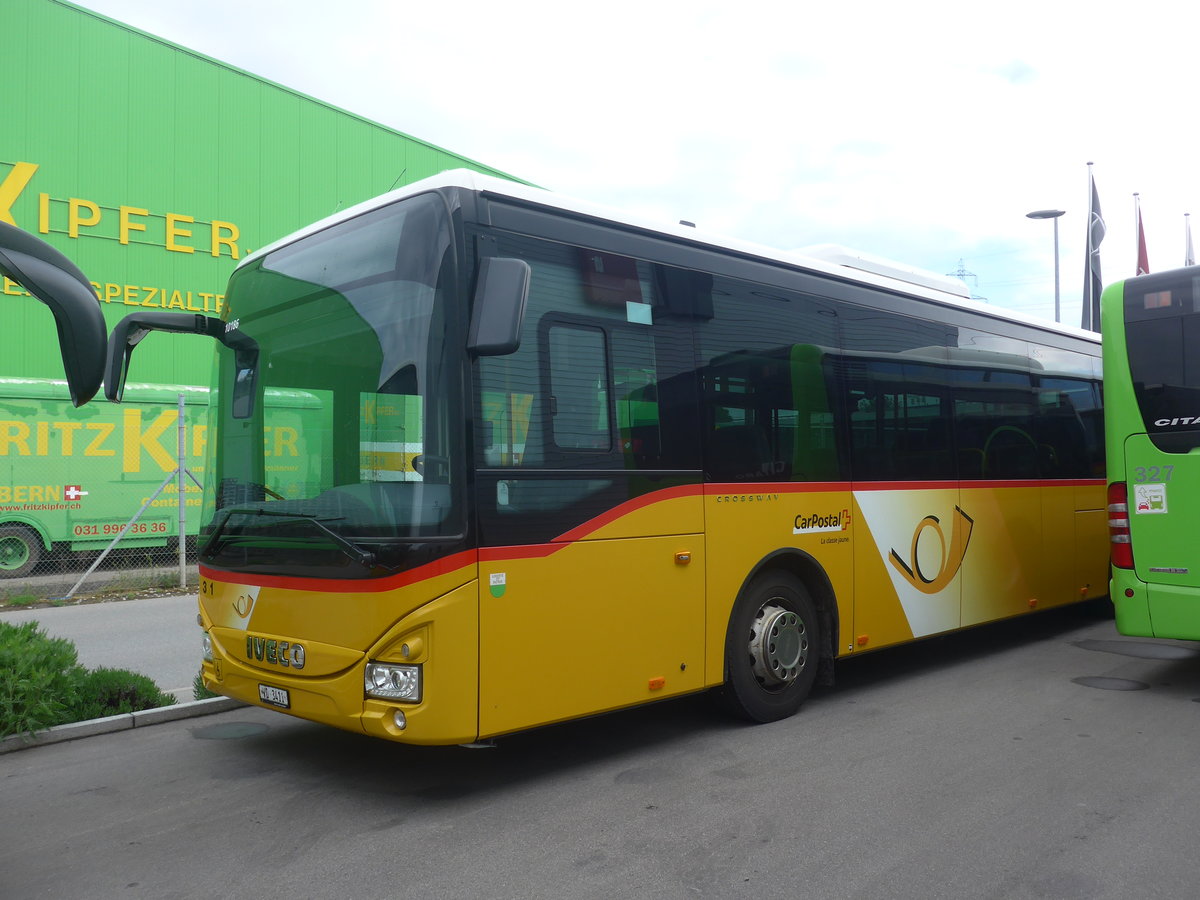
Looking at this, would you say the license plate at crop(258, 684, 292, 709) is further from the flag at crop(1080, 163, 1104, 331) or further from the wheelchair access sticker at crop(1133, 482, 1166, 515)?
the flag at crop(1080, 163, 1104, 331)

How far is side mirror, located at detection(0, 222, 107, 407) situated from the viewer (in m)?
3.31

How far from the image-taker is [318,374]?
18.2ft

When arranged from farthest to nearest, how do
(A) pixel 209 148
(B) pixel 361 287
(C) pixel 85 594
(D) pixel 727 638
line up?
1. (A) pixel 209 148
2. (C) pixel 85 594
3. (D) pixel 727 638
4. (B) pixel 361 287

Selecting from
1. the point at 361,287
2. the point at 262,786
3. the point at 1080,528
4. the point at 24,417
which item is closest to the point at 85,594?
the point at 24,417

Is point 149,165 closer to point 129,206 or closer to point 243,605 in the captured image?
point 129,206

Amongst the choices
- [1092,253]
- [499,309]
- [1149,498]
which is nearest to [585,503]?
[499,309]

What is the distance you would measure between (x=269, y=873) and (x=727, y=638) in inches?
123

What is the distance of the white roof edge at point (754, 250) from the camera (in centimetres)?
530

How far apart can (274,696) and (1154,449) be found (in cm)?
658

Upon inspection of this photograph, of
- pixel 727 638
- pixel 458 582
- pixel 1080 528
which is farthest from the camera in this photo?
pixel 1080 528

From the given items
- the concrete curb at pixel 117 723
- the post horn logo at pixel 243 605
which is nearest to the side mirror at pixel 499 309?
→ the post horn logo at pixel 243 605

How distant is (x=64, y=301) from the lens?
334cm

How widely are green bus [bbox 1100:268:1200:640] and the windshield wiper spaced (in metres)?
5.96

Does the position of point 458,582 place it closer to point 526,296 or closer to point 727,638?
point 526,296
